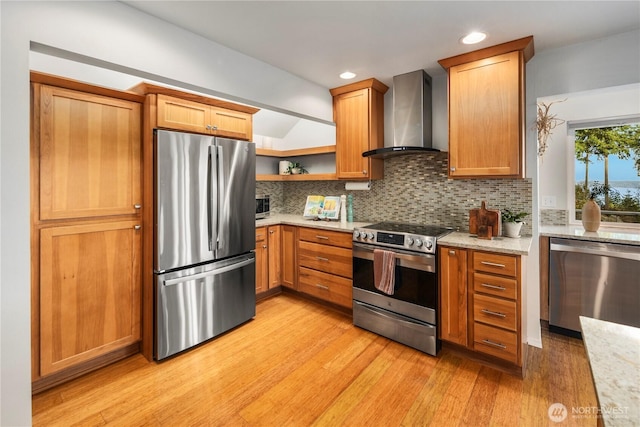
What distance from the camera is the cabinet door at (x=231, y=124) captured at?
8.60 feet

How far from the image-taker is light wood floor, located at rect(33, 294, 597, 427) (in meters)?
1.77

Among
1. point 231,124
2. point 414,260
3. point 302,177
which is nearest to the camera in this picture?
point 414,260

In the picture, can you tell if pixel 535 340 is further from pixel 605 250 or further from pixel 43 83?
pixel 43 83

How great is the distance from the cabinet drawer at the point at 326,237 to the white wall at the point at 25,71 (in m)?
1.86

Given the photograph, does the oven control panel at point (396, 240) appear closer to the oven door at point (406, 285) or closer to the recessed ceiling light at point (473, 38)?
the oven door at point (406, 285)

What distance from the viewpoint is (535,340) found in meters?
2.54

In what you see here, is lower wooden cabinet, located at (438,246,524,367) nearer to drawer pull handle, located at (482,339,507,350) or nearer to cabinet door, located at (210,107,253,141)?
drawer pull handle, located at (482,339,507,350)

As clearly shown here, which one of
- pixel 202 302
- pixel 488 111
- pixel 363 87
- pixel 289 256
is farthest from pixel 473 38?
pixel 202 302

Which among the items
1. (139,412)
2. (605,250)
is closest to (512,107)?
(605,250)

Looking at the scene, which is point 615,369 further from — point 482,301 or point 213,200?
point 213,200

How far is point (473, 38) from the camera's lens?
87.7 inches

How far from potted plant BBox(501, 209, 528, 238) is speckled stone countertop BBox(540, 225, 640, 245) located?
41 cm

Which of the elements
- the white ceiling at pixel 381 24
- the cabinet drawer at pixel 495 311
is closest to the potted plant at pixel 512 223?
the cabinet drawer at pixel 495 311

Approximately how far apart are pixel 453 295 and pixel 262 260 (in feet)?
6.67
